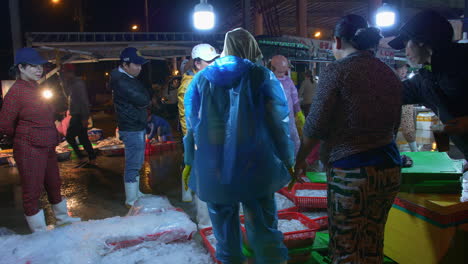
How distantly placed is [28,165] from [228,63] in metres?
2.81

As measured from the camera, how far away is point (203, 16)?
7734 mm

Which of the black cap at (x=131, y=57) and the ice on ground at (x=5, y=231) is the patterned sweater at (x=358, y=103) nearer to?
the black cap at (x=131, y=57)

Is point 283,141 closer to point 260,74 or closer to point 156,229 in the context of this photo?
point 260,74

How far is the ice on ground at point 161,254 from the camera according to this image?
129 inches

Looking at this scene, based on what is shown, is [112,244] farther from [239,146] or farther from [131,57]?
[131,57]

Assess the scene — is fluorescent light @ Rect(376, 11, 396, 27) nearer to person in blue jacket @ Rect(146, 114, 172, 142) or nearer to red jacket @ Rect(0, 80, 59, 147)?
person in blue jacket @ Rect(146, 114, 172, 142)

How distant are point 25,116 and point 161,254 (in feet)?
7.22

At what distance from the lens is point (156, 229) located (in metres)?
3.71

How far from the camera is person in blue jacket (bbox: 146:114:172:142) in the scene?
30.6 ft

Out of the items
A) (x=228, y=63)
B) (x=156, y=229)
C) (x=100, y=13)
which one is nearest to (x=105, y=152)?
(x=156, y=229)

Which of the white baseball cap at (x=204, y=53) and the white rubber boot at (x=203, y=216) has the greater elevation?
the white baseball cap at (x=204, y=53)

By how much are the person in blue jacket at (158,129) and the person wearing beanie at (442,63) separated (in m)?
7.48

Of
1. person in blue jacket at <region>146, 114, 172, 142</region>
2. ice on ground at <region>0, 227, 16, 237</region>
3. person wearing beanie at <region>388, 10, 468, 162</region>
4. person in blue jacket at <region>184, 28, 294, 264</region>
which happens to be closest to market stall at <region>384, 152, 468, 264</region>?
person wearing beanie at <region>388, 10, 468, 162</region>

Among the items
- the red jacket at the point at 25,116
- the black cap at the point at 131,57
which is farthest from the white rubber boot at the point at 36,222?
the black cap at the point at 131,57
